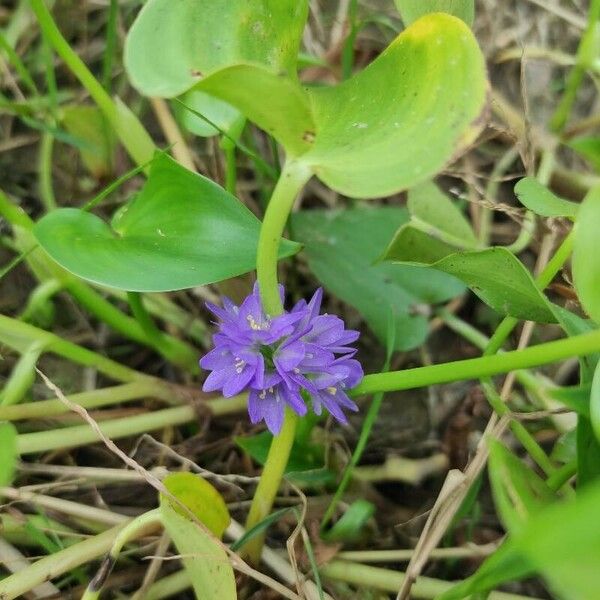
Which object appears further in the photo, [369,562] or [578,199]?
[578,199]

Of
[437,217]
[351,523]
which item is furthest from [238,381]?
[437,217]

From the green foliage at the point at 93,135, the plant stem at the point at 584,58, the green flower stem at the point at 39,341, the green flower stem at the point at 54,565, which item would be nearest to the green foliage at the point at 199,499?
the green flower stem at the point at 54,565

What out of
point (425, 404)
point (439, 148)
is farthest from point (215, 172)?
point (439, 148)

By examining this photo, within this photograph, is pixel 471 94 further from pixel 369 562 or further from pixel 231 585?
pixel 369 562

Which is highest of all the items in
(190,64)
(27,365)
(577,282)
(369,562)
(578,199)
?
(190,64)

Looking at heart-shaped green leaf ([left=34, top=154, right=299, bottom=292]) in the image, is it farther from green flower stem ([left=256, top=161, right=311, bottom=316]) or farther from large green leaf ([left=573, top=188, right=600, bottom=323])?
large green leaf ([left=573, top=188, right=600, bottom=323])

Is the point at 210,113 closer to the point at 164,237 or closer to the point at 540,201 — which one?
the point at 164,237

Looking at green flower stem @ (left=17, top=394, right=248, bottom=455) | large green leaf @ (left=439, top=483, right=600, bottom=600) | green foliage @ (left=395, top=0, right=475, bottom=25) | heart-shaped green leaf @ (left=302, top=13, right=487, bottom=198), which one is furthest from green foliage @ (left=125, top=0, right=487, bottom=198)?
green flower stem @ (left=17, top=394, right=248, bottom=455)

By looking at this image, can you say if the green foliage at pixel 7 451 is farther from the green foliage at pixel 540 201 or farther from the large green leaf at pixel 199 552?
the green foliage at pixel 540 201
